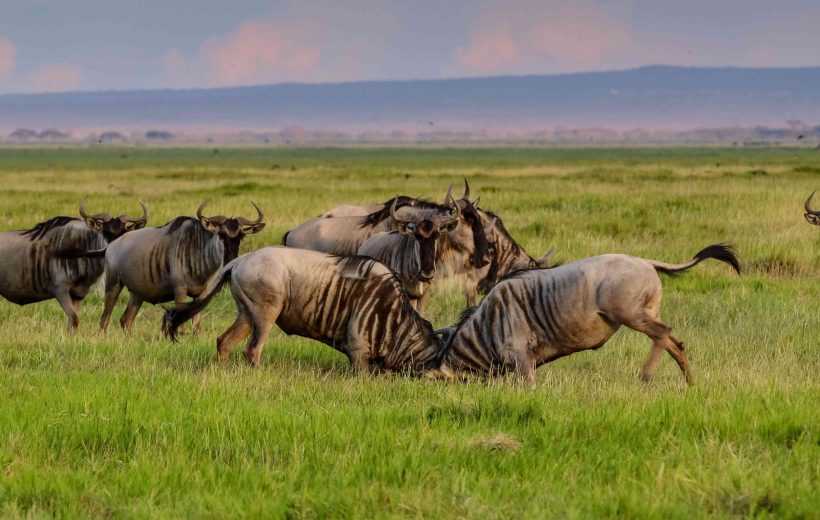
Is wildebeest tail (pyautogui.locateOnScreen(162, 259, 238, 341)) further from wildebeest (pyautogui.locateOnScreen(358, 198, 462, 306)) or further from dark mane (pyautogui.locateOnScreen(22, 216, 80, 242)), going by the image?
dark mane (pyautogui.locateOnScreen(22, 216, 80, 242))

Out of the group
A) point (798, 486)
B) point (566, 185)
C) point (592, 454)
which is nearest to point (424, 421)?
point (592, 454)

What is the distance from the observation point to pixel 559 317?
944 centimetres

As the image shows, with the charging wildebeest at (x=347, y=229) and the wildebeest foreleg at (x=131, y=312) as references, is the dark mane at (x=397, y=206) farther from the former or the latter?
the wildebeest foreleg at (x=131, y=312)

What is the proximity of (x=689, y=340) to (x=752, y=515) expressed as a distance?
6163 millimetres

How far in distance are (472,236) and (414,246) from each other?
1093 mm

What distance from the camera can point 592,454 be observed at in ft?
22.4

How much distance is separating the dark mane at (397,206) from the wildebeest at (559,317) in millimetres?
3115

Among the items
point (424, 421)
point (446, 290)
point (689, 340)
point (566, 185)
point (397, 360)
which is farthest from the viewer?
point (566, 185)

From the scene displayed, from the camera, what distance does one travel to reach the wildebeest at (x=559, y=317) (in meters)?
9.26

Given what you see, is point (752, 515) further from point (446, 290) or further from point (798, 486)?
point (446, 290)

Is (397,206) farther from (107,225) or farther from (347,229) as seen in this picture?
(107,225)

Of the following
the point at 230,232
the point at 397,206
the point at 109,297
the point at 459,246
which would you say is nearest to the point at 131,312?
the point at 109,297

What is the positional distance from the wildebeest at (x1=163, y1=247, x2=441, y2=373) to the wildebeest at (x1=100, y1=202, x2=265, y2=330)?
7.93ft

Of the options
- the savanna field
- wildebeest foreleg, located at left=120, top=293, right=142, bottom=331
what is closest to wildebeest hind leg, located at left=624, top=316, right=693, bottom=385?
the savanna field
